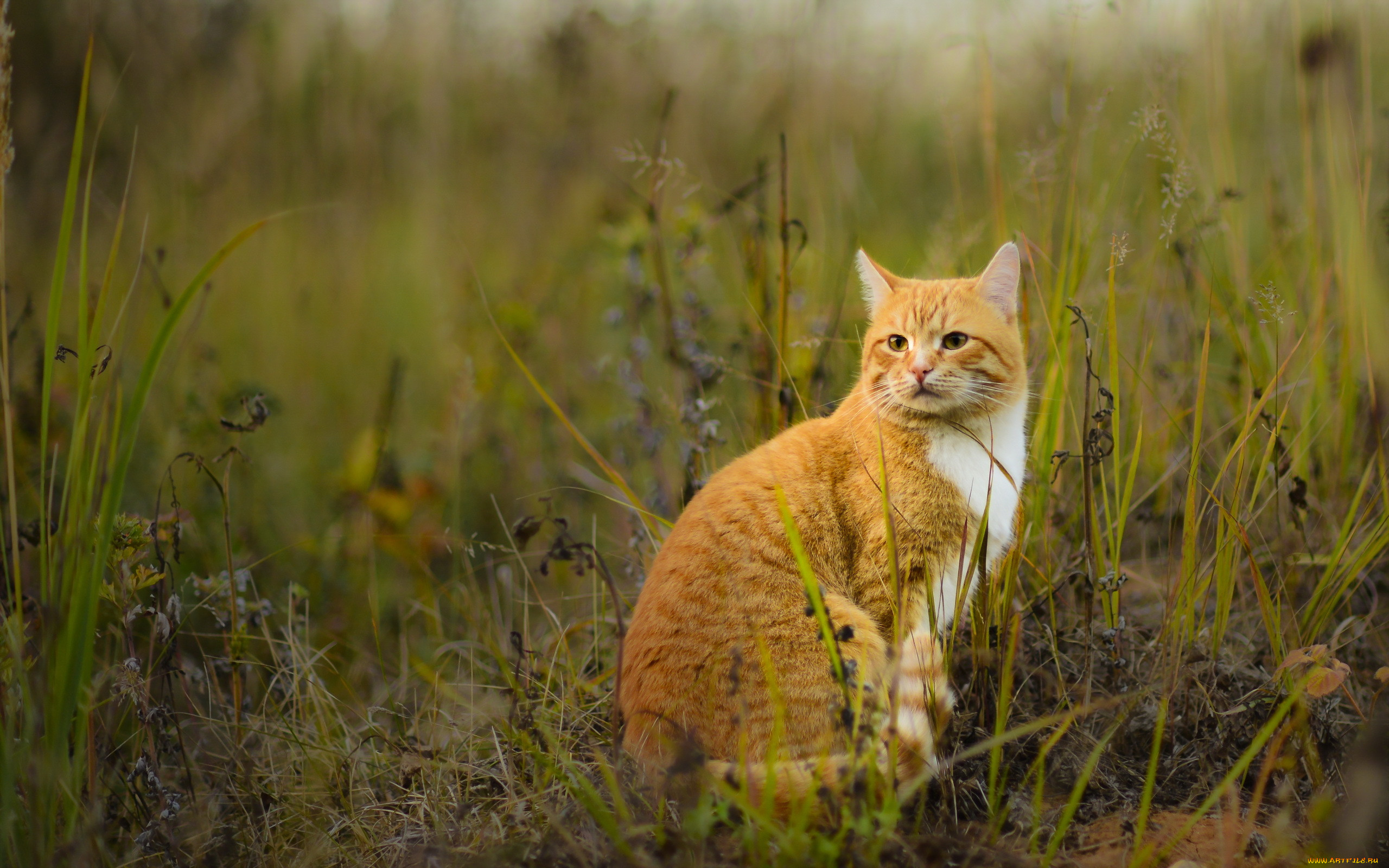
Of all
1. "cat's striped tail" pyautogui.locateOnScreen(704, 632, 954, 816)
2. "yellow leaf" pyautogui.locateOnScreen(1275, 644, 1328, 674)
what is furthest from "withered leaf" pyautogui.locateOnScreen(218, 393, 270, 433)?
"yellow leaf" pyautogui.locateOnScreen(1275, 644, 1328, 674)

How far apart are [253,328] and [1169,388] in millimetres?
4381

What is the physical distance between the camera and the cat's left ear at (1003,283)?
7.56ft

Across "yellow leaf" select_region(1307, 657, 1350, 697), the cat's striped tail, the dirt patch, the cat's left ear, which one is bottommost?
the dirt patch

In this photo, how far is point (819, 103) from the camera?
385 centimetres

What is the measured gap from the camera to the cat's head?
2316mm

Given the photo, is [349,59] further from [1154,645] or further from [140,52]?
[1154,645]

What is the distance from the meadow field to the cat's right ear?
0.16 meters

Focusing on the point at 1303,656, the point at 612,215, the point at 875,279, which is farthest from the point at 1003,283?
the point at 612,215

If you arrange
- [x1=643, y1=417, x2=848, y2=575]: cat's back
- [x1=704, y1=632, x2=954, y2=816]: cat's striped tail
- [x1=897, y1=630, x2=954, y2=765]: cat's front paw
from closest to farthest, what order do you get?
1. [x1=704, y1=632, x2=954, y2=816]: cat's striped tail
2. [x1=897, y1=630, x2=954, y2=765]: cat's front paw
3. [x1=643, y1=417, x2=848, y2=575]: cat's back

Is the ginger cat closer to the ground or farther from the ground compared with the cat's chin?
closer to the ground

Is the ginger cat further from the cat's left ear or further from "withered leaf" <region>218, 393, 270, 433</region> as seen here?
"withered leaf" <region>218, 393, 270, 433</region>

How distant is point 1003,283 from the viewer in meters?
2.40

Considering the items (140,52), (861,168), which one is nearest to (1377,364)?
(861,168)

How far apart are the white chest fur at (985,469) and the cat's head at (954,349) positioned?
0.06m
